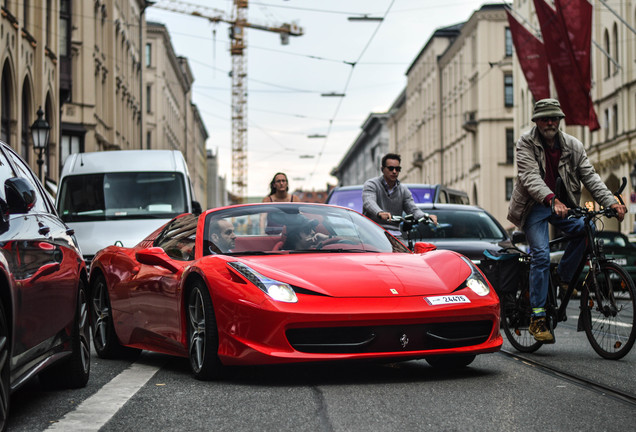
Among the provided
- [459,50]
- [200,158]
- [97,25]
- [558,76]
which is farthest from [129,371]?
[200,158]

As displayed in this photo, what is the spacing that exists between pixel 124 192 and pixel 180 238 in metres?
9.18

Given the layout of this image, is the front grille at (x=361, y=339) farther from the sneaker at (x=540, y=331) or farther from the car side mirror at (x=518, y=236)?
the car side mirror at (x=518, y=236)

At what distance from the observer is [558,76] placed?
28.8 meters

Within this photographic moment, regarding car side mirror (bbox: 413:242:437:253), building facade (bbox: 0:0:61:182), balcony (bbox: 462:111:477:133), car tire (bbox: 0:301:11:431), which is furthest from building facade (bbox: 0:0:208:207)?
car tire (bbox: 0:301:11:431)

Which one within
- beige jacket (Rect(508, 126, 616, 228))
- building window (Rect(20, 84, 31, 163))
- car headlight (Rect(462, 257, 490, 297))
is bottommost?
car headlight (Rect(462, 257, 490, 297))

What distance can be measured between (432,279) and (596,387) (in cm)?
118

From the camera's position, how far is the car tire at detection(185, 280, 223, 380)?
6.41 metres

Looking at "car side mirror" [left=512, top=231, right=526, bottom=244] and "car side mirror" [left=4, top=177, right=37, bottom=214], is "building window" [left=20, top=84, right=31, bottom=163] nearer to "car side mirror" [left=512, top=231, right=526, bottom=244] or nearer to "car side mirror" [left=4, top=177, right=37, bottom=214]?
"car side mirror" [left=512, top=231, right=526, bottom=244]

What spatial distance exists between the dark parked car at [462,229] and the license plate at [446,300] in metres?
6.12

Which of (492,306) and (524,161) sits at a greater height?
(524,161)

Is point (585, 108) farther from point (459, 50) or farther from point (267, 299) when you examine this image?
point (459, 50)

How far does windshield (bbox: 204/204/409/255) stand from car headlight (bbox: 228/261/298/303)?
75cm

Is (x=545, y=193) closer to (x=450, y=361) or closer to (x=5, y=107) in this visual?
(x=450, y=361)

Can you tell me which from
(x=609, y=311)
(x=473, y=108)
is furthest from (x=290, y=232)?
(x=473, y=108)
